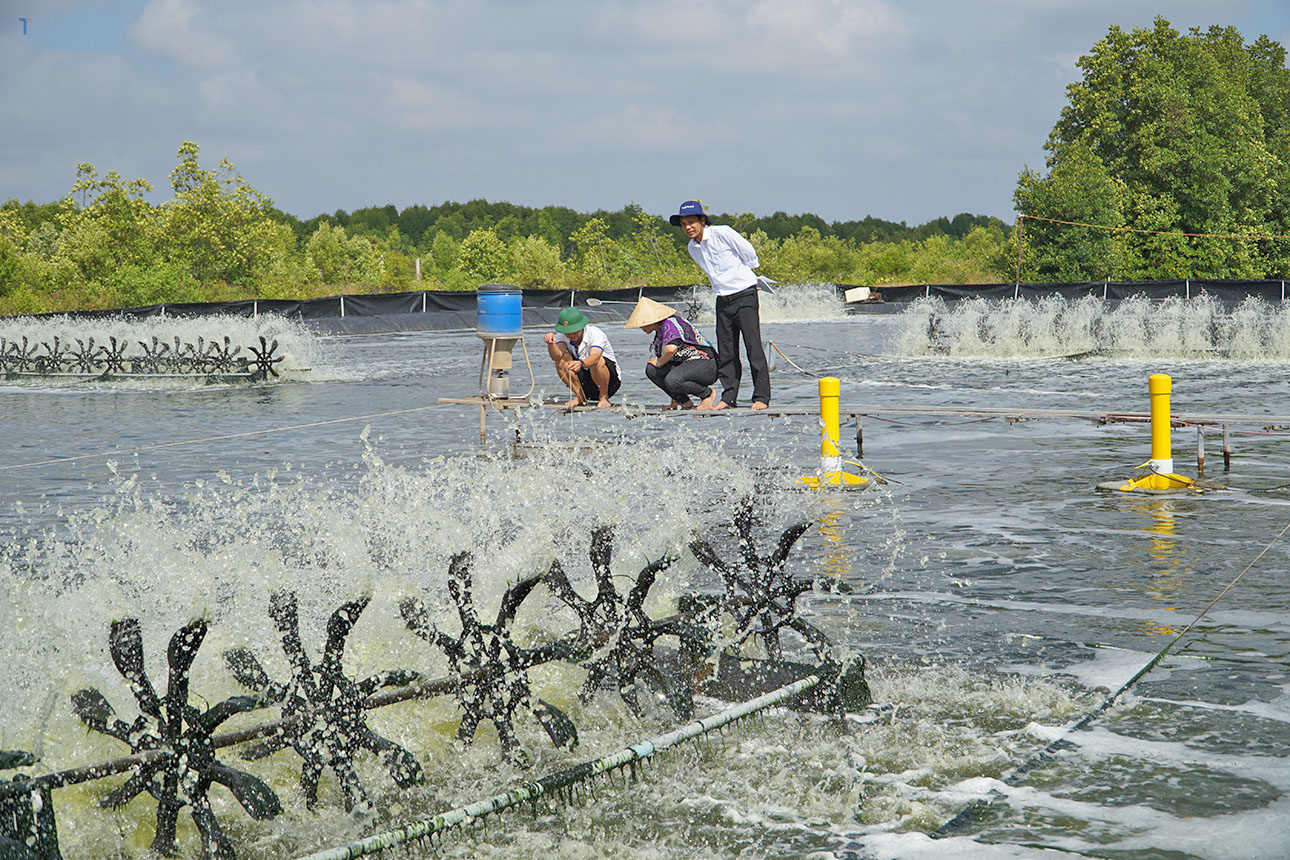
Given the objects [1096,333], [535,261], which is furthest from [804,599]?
[535,261]

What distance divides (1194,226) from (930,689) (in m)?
50.8

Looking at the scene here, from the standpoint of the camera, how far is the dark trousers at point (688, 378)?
11.3m

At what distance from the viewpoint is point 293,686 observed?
13.8ft

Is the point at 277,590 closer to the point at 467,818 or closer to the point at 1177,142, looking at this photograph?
the point at 467,818

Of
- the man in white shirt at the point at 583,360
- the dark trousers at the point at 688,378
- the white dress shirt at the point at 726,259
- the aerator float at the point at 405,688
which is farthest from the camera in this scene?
the man in white shirt at the point at 583,360

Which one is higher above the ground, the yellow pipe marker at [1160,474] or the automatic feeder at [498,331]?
the automatic feeder at [498,331]

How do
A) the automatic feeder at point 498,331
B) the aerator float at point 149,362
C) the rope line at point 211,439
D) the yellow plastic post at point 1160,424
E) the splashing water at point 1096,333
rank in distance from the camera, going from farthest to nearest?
1. the splashing water at point 1096,333
2. the aerator float at point 149,362
3. the automatic feeder at point 498,331
4. the rope line at point 211,439
5. the yellow plastic post at point 1160,424

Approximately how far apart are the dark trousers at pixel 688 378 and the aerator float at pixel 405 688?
564 centimetres

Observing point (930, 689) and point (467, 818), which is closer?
point (467, 818)

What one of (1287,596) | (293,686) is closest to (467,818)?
(293,686)

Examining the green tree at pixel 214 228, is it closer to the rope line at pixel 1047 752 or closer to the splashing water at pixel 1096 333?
the splashing water at pixel 1096 333

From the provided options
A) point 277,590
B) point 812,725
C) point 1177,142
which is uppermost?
point 1177,142

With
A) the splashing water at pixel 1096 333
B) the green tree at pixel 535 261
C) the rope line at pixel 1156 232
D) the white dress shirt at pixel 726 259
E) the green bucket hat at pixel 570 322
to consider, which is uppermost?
the green tree at pixel 535 261

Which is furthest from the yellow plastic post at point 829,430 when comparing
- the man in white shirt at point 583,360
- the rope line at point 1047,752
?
the rope line at point 1047,752
